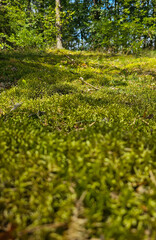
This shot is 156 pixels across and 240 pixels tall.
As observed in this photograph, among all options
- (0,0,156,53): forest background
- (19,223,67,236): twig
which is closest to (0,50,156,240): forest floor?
(19,223,67,236): twig

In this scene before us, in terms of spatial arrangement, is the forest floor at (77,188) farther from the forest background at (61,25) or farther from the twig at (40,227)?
the forest background at (61,25)

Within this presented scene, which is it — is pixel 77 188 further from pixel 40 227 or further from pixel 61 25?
pixel 61 25

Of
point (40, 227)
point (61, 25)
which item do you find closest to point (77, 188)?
point (40, 227)

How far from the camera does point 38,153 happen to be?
5.18ft

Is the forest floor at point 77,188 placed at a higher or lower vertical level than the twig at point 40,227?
higher

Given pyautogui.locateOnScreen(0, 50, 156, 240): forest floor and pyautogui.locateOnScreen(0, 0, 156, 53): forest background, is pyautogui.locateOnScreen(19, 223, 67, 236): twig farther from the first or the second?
pyautogui.locateOnScreen(0, 0, 156, 53): forest background

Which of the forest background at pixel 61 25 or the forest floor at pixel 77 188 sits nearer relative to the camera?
the forest floor at pixel 77 188

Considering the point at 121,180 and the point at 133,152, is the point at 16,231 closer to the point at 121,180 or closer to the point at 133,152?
the point at 121,180

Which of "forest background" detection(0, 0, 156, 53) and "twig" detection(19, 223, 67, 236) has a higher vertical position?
"forest background" detection(0, 0, 156, 53)

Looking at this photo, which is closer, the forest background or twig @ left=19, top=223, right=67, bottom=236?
twig @ left=19, top=223, right=67, bottom=236

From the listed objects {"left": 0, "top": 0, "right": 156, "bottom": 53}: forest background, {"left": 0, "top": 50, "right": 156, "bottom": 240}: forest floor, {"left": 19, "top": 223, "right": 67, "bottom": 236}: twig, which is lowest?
{"left": 19, "top": 223, "right": 67, "bottom": 236}: twig

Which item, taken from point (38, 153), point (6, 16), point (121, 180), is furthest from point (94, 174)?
point (6, 16)

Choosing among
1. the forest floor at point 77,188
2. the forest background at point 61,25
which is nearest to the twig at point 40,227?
the forest floor at point 77,188

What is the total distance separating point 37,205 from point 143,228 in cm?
75
